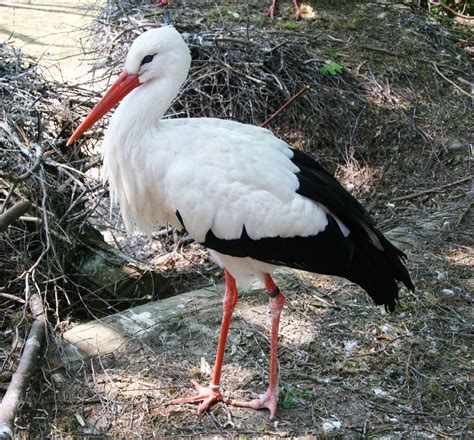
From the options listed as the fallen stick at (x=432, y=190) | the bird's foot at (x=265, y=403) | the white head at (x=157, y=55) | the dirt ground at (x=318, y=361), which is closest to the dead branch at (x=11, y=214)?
the dirt ground at (x=318, y=361)

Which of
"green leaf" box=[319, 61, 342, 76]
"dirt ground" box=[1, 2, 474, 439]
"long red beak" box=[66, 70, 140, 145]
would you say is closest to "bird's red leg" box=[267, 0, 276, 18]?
"green leaf" box=[319, 61, 342, 76]

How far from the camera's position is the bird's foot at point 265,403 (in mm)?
3004

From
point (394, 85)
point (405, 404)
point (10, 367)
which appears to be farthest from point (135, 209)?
point (394, 85)

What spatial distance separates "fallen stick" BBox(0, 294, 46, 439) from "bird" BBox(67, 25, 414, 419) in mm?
731

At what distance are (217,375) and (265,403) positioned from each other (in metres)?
0.26

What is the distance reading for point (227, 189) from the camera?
105 inches

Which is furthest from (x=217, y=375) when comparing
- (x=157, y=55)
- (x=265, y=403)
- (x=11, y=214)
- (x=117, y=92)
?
(x=157, y=55)

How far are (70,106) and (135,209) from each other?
6.05 ft

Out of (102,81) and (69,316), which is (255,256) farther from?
(102,81)

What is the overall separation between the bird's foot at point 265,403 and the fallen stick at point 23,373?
0.93m

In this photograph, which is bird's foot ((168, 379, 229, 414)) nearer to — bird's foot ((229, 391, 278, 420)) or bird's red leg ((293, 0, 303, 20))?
bird's foot ((229, 391, 278, 420))

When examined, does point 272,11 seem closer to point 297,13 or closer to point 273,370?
point 297,13

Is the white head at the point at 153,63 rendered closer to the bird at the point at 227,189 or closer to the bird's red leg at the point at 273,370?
the bird at the point at 227,189

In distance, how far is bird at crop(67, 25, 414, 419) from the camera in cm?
270
